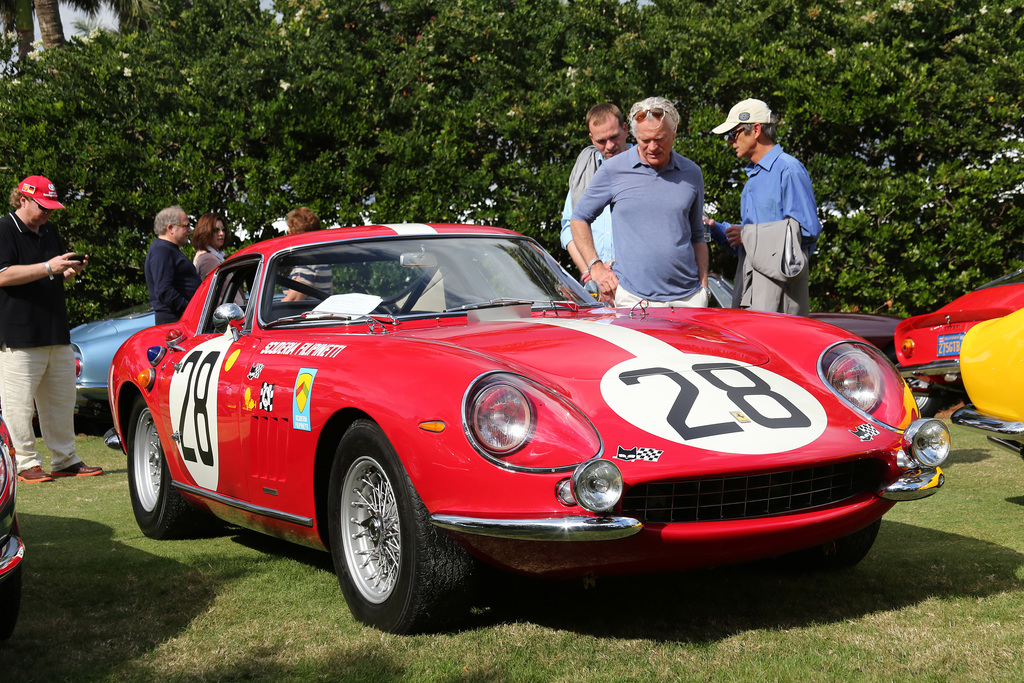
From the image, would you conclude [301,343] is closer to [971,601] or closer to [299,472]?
[299,472]

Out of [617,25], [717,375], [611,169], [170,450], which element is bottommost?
[170,450]

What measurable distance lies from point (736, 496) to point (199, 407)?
2.45m

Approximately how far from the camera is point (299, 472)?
3.70m

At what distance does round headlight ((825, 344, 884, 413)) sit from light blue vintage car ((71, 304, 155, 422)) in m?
7.06

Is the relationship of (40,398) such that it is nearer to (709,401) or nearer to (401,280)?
(401,280)

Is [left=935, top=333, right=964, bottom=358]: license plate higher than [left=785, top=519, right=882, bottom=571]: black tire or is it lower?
higher

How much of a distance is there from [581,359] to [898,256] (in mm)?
8227

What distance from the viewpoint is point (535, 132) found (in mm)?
10844

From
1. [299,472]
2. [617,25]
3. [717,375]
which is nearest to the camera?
[717,375]

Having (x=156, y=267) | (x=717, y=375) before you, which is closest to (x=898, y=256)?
(x=156, y=267)

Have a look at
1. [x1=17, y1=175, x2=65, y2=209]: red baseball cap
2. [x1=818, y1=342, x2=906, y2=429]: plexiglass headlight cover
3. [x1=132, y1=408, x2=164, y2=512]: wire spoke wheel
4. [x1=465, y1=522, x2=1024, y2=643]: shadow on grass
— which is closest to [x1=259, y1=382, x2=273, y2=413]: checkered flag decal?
[x1=465, y1=522, x2=1024, y2=643]: shadow on grass

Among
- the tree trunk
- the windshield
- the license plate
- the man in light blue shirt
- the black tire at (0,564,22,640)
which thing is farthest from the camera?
the tree trunk

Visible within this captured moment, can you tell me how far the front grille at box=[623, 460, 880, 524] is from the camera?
298 cm

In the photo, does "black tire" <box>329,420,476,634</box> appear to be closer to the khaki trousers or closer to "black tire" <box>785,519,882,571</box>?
"black tire" <box>785,519,882,571</box>
